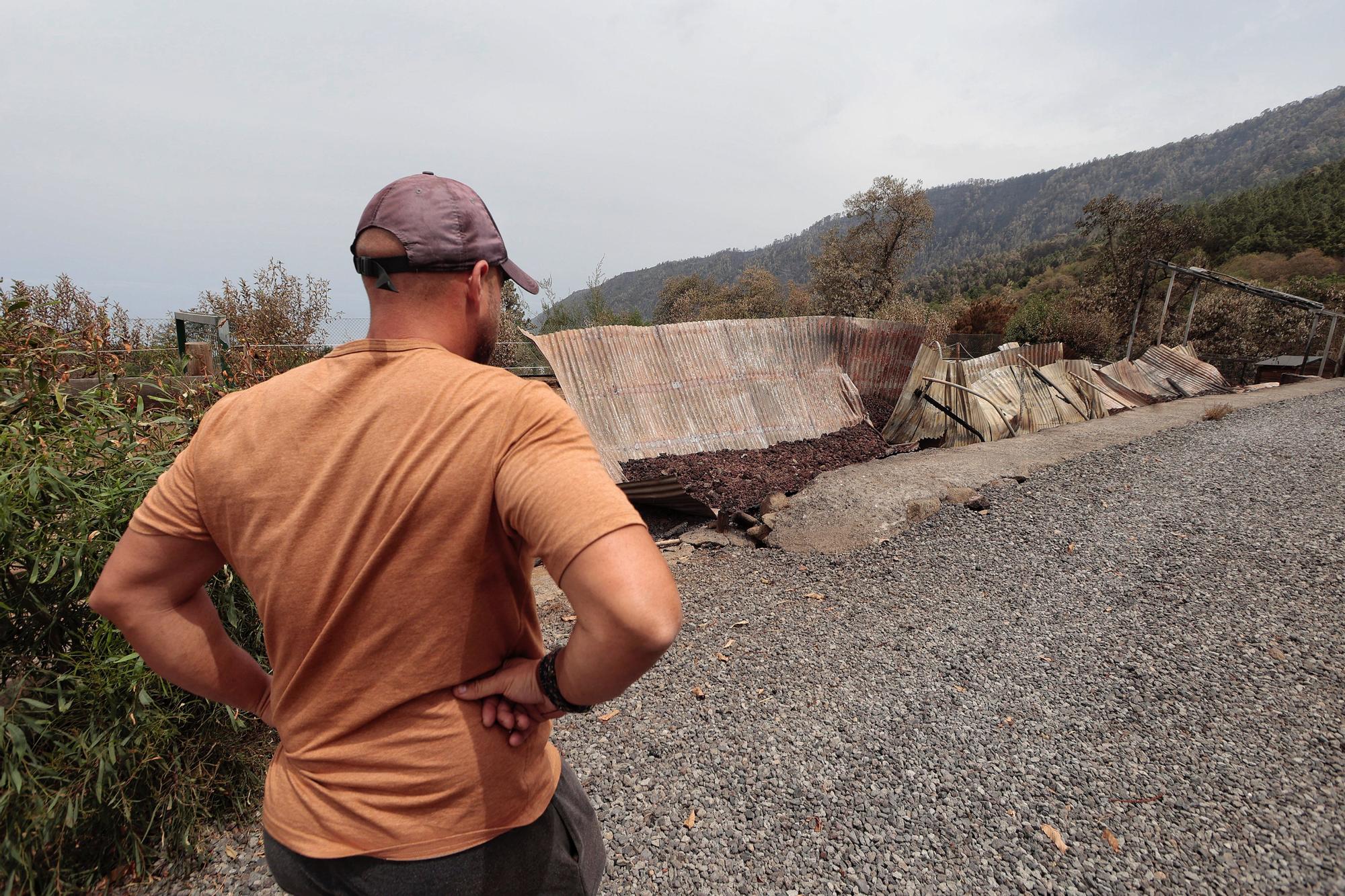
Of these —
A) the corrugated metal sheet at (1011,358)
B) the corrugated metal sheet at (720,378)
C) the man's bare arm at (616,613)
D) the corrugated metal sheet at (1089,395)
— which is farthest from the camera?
the corrugated metal sheet at (1089,395)

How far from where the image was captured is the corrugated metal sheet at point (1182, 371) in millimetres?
14391

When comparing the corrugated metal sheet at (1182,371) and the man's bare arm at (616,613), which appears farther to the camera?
the corrugated metal sheet at (1182,371)

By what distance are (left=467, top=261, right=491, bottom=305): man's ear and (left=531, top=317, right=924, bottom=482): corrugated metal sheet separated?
6.61m

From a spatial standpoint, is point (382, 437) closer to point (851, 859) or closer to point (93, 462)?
point (93, 462)

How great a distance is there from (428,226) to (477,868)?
1.03 m

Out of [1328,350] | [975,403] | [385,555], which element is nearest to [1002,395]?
[975,403]

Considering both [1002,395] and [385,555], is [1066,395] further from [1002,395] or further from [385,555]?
[385,555]

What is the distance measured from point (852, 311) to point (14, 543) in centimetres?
2835

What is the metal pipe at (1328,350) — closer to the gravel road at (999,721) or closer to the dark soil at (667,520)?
the gravel road at (999,721)

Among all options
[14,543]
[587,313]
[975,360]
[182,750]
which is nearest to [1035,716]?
[182,750]

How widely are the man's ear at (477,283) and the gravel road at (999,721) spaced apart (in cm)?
233

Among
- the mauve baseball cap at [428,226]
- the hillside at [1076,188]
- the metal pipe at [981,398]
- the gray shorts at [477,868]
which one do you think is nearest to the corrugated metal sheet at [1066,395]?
the metal pipe at [981,398]

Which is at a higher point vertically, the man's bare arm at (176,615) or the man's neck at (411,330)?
the man's neck at (411,330)

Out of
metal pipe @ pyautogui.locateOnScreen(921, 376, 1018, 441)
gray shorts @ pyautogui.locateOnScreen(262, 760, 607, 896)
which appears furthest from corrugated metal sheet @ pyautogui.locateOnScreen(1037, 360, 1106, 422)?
gray shorts @ pyautogui.locateOnScreen(262, 760, 607, 896)
